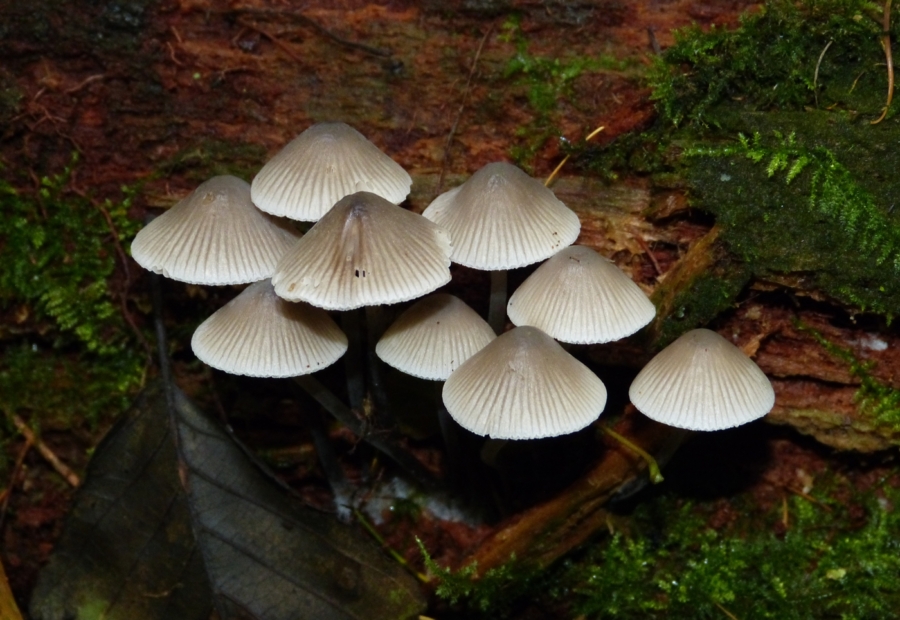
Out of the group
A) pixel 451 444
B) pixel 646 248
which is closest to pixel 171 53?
pixel 451 444

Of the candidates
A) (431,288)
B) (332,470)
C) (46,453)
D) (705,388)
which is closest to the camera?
(431,288)

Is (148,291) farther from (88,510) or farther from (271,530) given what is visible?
(271,530)

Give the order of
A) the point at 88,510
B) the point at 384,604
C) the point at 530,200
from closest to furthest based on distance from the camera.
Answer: the point at 530,200, the point at 384,604, the point at 88,510

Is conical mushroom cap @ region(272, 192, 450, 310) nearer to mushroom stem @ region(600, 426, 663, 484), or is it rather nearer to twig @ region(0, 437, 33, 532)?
mushroom stem @ region(600, 426, 663, 484)

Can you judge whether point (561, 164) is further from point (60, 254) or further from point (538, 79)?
point (60, 254)

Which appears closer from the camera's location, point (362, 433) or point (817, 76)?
point (817, 76)

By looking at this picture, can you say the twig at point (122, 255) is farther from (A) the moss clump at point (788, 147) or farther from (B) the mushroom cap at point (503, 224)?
(A) the moss clump at point (788, 147)

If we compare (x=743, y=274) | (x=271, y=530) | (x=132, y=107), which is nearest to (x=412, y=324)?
(x=271, y=530)
